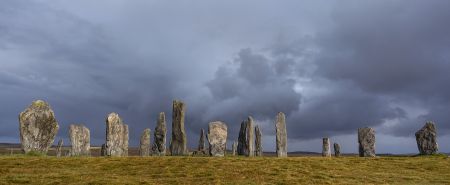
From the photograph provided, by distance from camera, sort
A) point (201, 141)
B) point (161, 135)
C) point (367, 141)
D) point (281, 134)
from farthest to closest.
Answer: point (201, 141) → point (367, 141) → point (281, 134) → point (161, 135)

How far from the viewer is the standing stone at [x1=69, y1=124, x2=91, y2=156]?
48062 mm

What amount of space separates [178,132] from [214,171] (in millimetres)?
14792

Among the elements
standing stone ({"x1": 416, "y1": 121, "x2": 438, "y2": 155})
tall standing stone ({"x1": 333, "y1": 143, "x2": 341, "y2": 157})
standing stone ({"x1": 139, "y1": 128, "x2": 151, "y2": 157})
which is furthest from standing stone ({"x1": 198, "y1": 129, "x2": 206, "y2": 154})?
standing stone ({"x1": 416, "y1": 121, "x2": 438, "y2": 155})

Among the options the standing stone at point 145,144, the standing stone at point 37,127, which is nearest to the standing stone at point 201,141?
the standing stone at point 145,144

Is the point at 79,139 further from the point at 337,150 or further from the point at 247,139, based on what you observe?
the point at 337,150

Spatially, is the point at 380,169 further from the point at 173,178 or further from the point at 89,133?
the point at 89,133

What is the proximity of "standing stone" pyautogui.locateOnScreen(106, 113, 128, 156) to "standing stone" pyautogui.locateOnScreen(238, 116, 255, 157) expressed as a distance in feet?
34.6

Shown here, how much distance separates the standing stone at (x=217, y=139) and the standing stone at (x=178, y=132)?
2.28m

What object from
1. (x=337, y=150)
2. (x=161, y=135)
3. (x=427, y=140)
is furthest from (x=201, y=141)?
(x=427, y=140)

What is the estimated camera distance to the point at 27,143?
130 ft

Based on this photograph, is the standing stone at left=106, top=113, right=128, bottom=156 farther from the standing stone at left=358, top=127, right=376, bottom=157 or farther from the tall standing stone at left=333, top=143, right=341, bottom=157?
the tall standing stone at left=333, top=143, right=341, bottom=157

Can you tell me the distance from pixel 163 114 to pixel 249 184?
20750mm

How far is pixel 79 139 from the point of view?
4856 cm

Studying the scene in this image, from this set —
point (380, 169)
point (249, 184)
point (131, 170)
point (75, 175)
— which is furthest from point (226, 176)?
point (380, 169)
